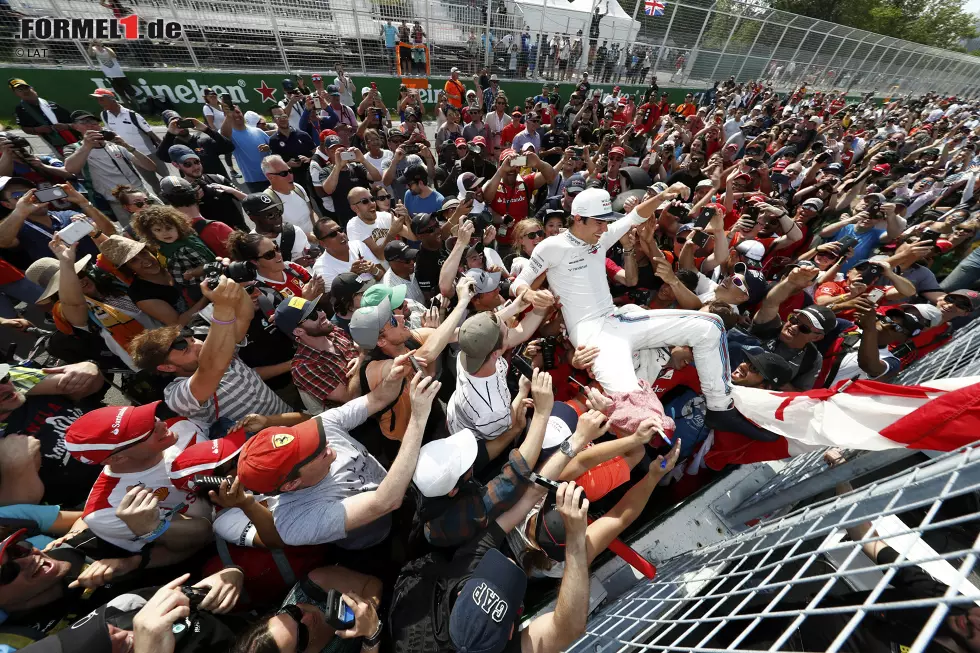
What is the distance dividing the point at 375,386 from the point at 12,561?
1.78 metres

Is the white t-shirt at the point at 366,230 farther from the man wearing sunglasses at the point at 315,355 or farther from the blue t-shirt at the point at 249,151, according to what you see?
the blue t-shirt at the point at 249,151

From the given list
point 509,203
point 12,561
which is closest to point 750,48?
point 509,203

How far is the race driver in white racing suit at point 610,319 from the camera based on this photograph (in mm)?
2941

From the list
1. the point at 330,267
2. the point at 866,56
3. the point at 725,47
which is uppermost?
the point at 330,267

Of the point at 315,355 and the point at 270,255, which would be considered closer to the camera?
the point at 315,355

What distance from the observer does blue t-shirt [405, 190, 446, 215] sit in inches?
212

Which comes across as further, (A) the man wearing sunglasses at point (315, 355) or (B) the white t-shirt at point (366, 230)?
(B) the white t-shirt at point (366, 230)

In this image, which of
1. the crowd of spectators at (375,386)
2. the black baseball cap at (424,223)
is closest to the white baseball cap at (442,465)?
the crowd of spectators at (375,386)

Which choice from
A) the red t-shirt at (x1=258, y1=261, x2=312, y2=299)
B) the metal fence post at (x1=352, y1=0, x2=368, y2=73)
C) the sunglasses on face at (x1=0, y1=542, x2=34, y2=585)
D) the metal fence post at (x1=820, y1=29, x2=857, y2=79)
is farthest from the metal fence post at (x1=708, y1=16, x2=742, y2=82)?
the sunglasses on face at (x1=0, y1=542, x2=34, y2=585)

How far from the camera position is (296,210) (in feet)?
16.6

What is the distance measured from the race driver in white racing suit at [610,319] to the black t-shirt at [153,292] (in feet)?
10.3

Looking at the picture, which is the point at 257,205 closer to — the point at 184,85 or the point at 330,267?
the point at 330,267

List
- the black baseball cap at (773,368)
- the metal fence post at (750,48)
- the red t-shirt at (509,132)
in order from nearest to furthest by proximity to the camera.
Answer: the black baseball cap at (773,368)
the red t-shirt at (509,132)
the metal fence post at (750,48)

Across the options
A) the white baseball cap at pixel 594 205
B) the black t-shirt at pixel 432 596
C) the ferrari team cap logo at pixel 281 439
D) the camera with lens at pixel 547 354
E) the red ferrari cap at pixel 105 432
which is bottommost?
the camera with lens at pixel 547 354
